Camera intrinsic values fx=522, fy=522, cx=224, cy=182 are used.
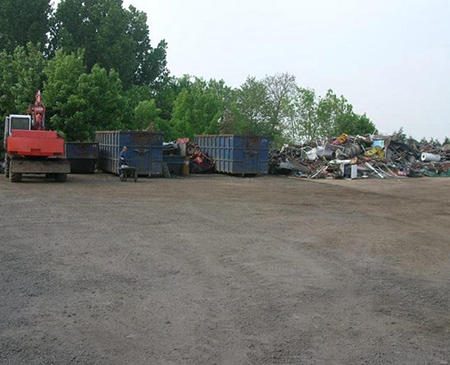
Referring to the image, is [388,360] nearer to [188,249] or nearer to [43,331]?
[43,331]

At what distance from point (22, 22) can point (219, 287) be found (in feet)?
164

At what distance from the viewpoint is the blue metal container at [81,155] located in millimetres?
27266

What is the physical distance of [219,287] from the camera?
6.95m

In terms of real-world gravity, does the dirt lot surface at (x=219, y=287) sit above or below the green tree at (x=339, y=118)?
below

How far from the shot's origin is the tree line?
3450 centimetres

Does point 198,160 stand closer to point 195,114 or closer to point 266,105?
point 195,114

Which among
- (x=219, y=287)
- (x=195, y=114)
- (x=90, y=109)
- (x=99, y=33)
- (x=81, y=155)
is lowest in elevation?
(x=219, y=287)

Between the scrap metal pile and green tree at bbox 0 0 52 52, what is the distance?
2889cm

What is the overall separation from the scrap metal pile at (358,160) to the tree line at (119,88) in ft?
35.4

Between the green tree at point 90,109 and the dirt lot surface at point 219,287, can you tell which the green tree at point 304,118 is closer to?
the green tree at point 90,109

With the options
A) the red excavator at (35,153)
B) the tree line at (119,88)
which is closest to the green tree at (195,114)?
the tree line at (119,88)

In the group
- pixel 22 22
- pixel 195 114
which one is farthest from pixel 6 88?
pixel 195 114

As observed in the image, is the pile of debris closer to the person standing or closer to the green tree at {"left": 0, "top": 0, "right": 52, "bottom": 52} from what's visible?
the person standing

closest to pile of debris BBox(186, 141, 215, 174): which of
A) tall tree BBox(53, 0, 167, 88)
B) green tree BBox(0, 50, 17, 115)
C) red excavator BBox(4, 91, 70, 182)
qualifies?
red excavator BBox(4, 91, 70, 182)
